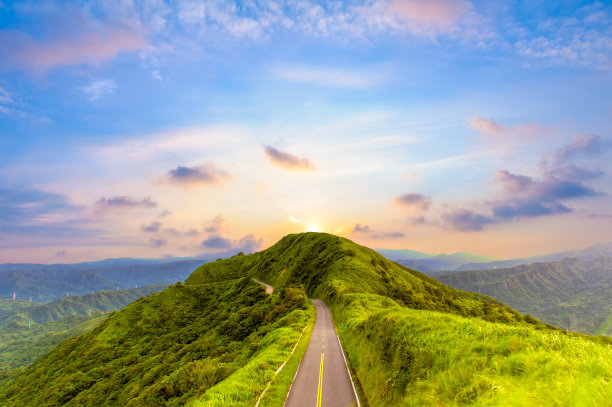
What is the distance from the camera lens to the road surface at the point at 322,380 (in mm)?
20362

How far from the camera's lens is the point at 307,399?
67.7 ft

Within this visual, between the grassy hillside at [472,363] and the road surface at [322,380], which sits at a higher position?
the grassy hillside at [472,363]

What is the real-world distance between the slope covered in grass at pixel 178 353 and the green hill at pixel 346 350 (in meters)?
0.25

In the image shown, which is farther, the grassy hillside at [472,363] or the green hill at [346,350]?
the green hill at [346,350]

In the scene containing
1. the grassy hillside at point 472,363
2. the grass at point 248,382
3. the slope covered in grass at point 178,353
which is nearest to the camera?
the grassy hillside at point 472,363

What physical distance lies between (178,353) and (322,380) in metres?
45.7

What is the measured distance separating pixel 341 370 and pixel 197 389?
47.2ft

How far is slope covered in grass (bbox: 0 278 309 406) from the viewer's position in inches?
1134

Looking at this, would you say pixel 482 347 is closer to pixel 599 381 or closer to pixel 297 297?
pixel 599 381

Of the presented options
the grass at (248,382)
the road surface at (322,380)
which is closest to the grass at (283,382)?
the road surface at (322,380)

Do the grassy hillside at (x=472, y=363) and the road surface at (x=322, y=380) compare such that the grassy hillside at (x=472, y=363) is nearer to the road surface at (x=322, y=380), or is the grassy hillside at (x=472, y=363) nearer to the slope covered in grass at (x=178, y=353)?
the road surface at (x=322, y=380)

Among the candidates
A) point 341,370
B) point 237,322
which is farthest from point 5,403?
point 341,370

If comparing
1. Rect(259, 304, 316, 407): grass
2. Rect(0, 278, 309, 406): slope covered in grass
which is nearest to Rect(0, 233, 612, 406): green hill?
Rect(0, 278, 309, 406): slope covered in grass

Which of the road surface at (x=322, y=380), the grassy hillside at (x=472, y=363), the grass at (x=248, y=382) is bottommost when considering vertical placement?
the road surface at (x=322, y=380)
